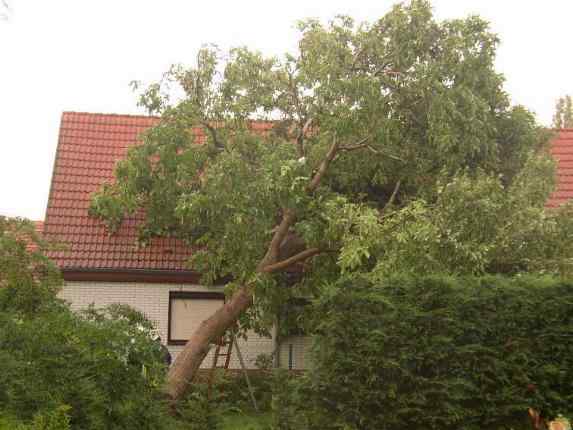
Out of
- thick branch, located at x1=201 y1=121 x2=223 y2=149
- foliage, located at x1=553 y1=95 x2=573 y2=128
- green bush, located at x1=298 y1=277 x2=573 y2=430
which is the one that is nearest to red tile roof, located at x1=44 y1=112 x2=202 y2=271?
thick branch, located at x1=201 y1=121 x2=223 y2=149

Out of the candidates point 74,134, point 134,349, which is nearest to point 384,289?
point 134,349

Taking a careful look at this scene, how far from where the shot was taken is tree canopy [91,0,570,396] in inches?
608

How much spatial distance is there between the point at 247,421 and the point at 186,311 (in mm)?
6088

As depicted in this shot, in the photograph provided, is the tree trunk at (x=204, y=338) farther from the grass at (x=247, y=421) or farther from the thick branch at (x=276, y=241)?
the grass at (x=247, y=421)

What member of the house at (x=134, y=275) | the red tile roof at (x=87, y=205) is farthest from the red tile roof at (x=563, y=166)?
the red tile roof at (x=87, y=205)

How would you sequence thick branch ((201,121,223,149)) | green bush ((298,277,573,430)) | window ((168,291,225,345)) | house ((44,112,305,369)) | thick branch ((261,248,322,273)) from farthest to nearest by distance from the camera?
window ((168,291,225,345)), house ((44,112,305,369)), thick branch ((201,121,223,149)), thick branch ((261,248,322,273)), green bush ((298,277,573,430))

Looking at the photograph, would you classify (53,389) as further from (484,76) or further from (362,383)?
(484,76)

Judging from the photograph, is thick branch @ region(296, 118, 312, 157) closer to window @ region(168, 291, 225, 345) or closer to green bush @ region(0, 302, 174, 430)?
window @ region(168, 291, 225, 345)

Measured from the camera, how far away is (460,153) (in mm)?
17250

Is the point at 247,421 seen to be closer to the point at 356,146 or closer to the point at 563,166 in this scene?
the point at 356,146

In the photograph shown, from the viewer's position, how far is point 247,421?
16.3m

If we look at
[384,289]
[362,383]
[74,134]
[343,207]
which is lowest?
[362,383]

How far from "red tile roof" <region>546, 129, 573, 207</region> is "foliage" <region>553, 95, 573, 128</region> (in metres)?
33.9

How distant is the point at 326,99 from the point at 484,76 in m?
3.32
